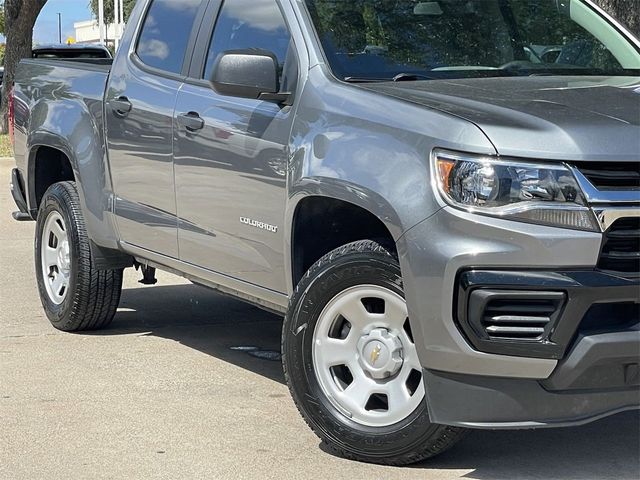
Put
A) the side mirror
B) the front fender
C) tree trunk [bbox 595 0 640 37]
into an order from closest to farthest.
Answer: the side mirror, the front fender, tree trunk [bbox 595 0 640 37]

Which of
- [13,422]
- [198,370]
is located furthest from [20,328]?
[13,422]

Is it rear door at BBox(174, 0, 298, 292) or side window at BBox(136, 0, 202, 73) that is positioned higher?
side window at BBox(136, 0, 202, 73)

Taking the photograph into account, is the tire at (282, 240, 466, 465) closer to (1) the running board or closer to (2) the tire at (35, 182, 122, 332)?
(2) the tire at (35, 182, 122, 332)

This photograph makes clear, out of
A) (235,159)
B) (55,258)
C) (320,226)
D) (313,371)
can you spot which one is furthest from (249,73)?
(55,258)

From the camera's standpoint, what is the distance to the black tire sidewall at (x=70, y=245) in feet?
23.0

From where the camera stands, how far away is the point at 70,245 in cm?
705

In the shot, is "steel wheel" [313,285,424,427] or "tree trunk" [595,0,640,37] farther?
"tree trunk" [595,0,640,37]

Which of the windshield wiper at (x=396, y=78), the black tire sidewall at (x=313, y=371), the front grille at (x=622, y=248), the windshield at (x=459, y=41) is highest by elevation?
the windshield at (x=459, y=41)

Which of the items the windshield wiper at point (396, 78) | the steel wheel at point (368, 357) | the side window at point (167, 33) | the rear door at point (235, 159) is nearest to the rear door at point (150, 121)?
the side window at point (167, 33)

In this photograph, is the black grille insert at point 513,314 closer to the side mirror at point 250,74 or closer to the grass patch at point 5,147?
the side mirror at point 250,74

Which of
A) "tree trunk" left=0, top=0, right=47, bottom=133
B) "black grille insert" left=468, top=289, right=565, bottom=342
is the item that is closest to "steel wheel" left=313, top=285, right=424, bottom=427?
"black grille insert" left=468, top=289, right=565, bottom=342

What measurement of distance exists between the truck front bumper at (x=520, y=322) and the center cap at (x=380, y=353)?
1.12ft

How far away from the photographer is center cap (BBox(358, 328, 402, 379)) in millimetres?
4602

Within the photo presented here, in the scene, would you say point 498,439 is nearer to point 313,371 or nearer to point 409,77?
point 313,371
